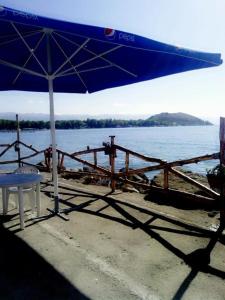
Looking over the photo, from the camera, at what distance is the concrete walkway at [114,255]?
3.40 meters

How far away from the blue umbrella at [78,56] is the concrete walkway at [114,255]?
1.18 meters

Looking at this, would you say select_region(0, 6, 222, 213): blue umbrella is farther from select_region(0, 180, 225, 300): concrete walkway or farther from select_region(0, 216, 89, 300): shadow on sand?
select_region(0, 216, 89, 300): shadow on sand

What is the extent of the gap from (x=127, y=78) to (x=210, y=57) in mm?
2581

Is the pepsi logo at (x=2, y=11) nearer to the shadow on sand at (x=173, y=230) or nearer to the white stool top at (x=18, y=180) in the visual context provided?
the white stool top at (x=18, y=180)

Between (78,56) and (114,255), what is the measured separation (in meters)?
4.43

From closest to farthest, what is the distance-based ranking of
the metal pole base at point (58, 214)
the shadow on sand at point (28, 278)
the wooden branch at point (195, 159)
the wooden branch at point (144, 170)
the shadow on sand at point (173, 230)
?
the shadow on sand at point (28, 278) → the shadow on sand at point (173, 230) → the wooden branch at point (195, 159) → the metal pole base at point (58, 214) → the wooden branch at point (144, 170)

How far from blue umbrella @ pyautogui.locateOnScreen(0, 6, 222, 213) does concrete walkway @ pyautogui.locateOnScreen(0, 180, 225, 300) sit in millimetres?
1185

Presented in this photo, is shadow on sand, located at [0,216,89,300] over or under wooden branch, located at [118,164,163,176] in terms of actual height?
under

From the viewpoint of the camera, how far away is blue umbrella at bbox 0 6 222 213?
13.2 feet

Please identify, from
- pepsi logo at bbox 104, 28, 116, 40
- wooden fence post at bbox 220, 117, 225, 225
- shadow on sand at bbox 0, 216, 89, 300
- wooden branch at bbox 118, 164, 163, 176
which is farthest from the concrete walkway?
pepsi logo at bbox 104, 28, 116, 40

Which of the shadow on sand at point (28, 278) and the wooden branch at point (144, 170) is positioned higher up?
the wooden branch at point (144, 170)

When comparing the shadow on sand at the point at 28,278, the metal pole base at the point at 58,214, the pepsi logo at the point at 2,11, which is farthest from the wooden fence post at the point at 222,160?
the pepsi logo at the point at 2,11

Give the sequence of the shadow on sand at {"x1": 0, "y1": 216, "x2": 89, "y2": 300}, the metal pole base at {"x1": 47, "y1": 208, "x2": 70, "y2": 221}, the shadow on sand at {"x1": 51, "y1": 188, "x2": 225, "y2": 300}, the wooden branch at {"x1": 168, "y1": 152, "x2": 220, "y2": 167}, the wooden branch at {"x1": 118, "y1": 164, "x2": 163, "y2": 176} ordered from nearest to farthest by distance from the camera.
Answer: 1. the shadow on sand at {"x1": 0, "y1": 216, "x2": 89, "y2": 300}
2. the shadow on sand at {"x1": 51, "y1": 188, "x2": 225, "y2": 300}
3. the wooden branch at {"x1": 168, "y1": 152, "x2": 220, "y2": 167}
4. the metal pole base at {"x1": 47, "y1": 208, "x2": 70, "y2": 221}
5. the wooden branch at {"x1": 118, "y1": 164, "x2": 163, "y2": 176}

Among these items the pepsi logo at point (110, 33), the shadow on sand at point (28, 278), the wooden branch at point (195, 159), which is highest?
the pepsi logo at point (110, 33)
